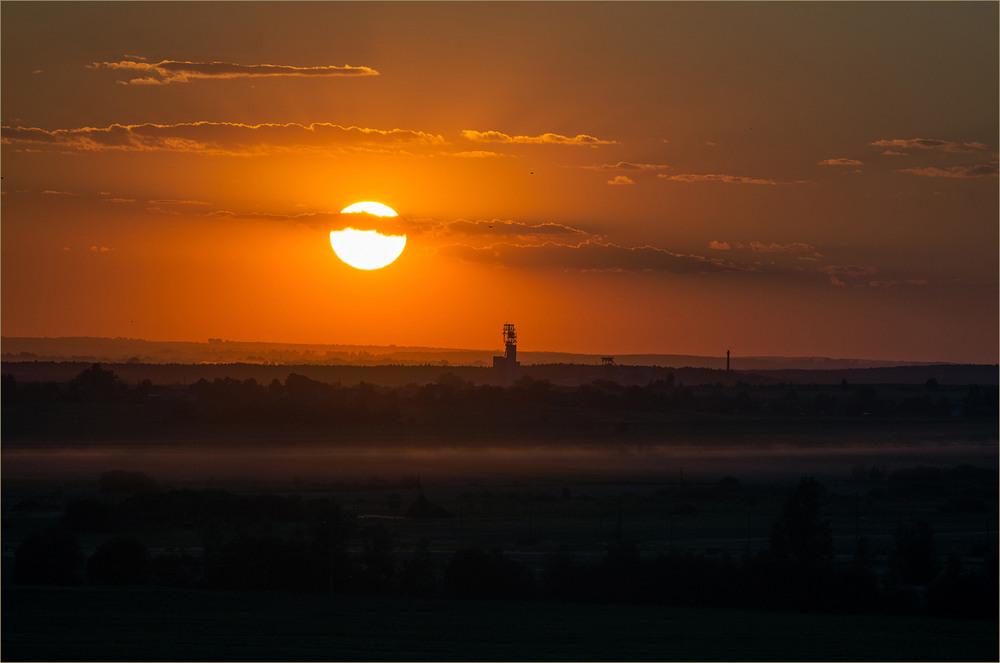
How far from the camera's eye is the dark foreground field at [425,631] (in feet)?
71.4

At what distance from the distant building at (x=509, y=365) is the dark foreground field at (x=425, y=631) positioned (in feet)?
302

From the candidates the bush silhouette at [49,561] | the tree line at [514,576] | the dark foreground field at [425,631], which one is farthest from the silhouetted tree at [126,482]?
the dark foreground field at [425,631]

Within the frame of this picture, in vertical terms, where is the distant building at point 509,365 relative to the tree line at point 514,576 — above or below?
above

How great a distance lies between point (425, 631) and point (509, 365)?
319ft

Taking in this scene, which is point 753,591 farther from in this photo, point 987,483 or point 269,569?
point 987,483

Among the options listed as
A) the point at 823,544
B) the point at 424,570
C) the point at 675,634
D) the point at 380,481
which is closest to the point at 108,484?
the point at 380,481

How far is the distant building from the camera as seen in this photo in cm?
12226

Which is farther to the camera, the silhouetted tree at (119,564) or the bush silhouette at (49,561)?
the silhouetted tree at (119,564)

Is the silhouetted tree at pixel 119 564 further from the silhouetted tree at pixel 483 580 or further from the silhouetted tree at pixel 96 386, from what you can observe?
the silhouetted tree at pixel 96 386

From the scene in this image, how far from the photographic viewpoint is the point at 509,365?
4820 inches

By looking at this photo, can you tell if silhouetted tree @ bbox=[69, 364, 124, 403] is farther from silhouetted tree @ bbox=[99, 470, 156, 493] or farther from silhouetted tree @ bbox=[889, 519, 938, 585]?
silhouetted tree @ bbox=[889, 519, 938, 585]

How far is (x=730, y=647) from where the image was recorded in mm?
23812

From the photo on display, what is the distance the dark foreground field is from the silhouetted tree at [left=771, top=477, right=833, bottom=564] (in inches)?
194

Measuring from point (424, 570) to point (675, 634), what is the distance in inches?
340
